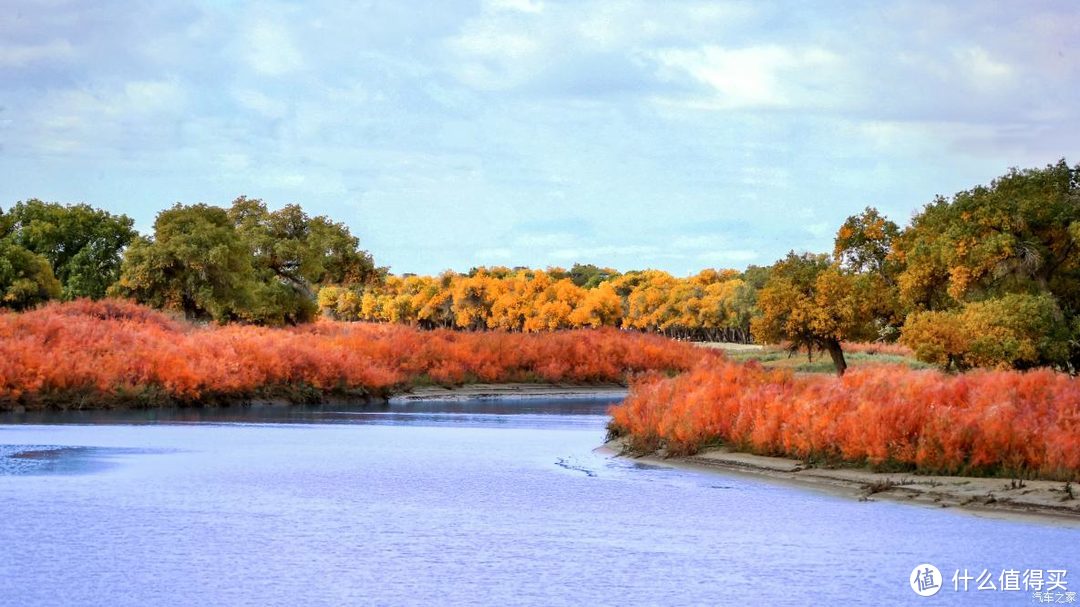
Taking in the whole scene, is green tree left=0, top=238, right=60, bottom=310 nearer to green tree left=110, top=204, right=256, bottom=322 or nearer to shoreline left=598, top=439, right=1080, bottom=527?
green tree left=110, top=204, right=256, bottom=322

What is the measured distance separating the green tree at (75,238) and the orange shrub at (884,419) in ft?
231

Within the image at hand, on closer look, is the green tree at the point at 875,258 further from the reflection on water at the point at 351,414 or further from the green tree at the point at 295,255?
the green tree at the point at 295,255

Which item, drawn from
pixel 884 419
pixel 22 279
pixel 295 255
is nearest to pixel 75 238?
pixel 22 279

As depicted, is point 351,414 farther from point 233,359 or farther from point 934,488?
point 934,488

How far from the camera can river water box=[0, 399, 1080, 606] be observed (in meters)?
14.0

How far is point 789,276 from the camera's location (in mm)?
60875

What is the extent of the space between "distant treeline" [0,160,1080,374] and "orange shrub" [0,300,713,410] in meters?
5.31

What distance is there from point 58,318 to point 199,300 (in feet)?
61.9

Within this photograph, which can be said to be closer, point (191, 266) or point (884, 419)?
point (884, 419)

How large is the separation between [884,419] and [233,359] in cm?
3394

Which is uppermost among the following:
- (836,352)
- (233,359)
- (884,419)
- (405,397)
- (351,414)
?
(836,352)

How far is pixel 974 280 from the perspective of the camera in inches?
1596

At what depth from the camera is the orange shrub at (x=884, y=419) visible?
22.2 m

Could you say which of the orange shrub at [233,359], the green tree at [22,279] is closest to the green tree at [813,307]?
the orange shrub at [233,359]
